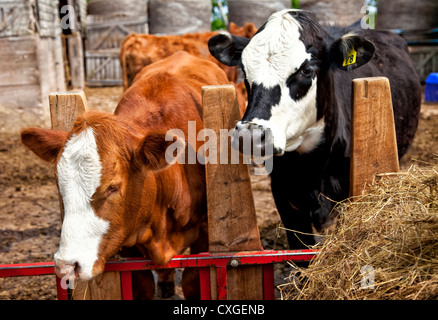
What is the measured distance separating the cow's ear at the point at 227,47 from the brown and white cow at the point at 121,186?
0.50m

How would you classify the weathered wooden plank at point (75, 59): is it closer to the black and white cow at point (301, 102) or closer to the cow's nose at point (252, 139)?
the black and white cow at point (301, 102)

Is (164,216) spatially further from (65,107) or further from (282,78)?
(282,78)

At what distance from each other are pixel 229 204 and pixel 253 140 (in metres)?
0.32

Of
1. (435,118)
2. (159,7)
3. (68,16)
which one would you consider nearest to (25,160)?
(435,118)

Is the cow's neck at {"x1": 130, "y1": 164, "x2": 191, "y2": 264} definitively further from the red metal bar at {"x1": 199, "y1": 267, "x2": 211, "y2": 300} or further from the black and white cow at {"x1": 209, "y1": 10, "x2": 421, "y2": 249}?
the black and white cow at {"x1": 209, "y1": 10, "x2": 421, "y2": 249}

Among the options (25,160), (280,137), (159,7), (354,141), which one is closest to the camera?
(354,141)

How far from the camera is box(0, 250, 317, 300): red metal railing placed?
88.3 inches

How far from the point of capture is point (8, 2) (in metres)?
8.61

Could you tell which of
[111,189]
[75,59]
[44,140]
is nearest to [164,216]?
[111,189]

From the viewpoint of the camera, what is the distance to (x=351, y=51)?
2.84 m

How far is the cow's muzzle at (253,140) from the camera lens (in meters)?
2.26
